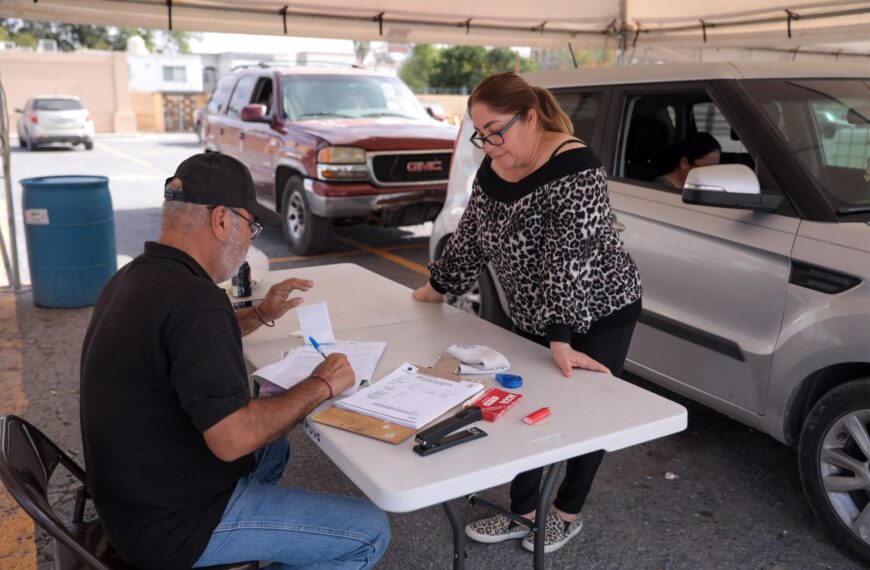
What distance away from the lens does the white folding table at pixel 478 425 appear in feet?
5.64

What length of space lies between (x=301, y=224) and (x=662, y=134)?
471 cm

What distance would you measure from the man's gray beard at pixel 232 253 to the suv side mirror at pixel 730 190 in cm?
194

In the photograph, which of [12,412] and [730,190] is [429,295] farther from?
[12,412]

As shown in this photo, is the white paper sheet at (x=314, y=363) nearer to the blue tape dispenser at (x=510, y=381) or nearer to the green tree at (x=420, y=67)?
the blue tape dispenser at (x=510, y=381)

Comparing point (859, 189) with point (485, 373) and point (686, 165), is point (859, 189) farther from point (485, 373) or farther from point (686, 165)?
point (485, 373)

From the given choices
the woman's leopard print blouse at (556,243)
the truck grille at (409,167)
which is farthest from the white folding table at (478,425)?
the truck grille at (409,167)

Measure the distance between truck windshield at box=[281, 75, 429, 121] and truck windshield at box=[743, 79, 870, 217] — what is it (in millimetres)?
5619

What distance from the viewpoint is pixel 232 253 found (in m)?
2.02

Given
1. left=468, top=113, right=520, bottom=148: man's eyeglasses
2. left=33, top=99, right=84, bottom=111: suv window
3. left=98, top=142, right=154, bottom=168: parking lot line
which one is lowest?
left=98, top=142, right=154, bottom=168: parking lot line

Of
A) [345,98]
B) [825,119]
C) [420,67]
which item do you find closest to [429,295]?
[825,119]

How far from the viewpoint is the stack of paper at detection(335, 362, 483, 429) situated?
6.53 feet

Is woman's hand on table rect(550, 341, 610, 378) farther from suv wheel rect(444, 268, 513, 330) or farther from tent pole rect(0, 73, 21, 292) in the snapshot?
tent pole rect(0, 73, 21, 292)

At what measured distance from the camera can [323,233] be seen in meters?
7.89

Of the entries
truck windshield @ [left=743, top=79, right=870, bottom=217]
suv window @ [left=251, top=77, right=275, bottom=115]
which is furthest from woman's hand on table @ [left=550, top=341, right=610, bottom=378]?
suv window @ [left=251, top=77, right=275, bottom=115]
